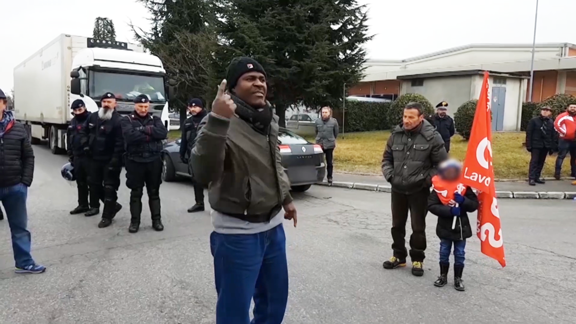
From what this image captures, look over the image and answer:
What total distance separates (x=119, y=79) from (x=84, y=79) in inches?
35.3

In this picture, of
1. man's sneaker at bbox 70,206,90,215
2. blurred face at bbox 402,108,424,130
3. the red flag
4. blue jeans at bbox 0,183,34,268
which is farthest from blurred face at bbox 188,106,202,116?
the red flag

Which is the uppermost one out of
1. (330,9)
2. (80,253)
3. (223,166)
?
(330,9)

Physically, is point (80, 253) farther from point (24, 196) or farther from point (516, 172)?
point (516, 172)

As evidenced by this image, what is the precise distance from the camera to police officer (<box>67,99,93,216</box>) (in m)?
6.89

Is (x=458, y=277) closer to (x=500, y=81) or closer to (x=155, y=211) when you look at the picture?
(x=155, y=211)

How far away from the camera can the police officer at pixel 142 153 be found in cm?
602

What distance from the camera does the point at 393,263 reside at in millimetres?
4789

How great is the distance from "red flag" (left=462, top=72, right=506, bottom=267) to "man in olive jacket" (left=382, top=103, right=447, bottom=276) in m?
0.35

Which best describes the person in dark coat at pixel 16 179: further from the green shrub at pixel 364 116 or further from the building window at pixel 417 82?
the building window at pixel 417 82

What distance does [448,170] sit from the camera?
4.17 metres

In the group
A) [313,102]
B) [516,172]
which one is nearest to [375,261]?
[516,172]

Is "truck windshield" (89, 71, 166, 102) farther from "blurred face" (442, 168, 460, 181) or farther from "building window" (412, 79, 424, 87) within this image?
"building window" (412, 79, 424, 87)

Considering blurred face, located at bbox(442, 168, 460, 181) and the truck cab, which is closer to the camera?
blurred face, located at bbox(442, 168, 460, 181)

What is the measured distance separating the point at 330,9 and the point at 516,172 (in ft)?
35.5
